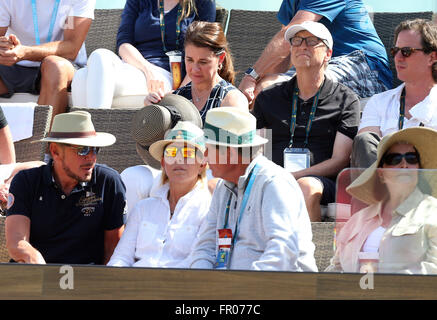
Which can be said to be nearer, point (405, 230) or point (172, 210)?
point (405, 230)

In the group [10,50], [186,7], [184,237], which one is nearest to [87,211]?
[184,237]

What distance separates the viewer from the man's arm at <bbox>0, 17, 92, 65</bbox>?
16.9 ft

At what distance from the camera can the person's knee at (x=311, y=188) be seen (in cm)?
405

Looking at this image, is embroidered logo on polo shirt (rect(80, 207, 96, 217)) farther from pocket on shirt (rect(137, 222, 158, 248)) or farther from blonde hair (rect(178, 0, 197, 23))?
blonde hair (rect(178, 0, 197, 23))

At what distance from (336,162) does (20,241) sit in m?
1.59

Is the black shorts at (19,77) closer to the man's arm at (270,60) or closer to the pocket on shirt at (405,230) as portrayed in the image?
the man's arm at (270,60)

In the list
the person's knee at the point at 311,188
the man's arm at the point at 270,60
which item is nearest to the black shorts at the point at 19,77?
the man's arm at the point at 270,60

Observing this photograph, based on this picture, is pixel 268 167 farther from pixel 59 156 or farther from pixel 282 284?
pixel 59 156

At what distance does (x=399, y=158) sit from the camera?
3045mm

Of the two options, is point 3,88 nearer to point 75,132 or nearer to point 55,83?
point 55,83

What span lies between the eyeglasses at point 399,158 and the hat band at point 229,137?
1.70ft

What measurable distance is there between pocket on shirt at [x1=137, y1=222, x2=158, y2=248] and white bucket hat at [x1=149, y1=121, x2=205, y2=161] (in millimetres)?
361

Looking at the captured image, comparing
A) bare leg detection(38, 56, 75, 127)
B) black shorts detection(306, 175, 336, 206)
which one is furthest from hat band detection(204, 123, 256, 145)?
bare leg detection(38, 56, 75, 127)
